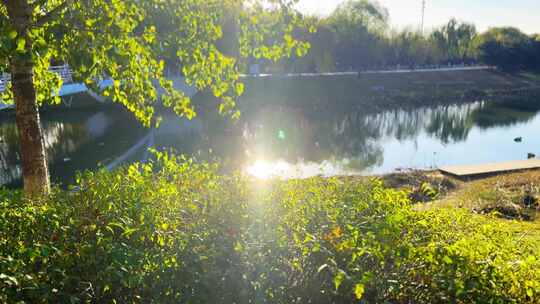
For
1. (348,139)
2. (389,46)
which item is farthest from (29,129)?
(389,46)

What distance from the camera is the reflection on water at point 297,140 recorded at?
24172 millimetres

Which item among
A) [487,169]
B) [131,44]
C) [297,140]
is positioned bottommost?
[297,140]

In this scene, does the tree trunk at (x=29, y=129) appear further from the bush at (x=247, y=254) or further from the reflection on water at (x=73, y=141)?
the reflection on water at (x=73, y=141)

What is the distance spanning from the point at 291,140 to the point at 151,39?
26439 mm

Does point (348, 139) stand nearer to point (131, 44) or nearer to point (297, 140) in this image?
point (297, 140)

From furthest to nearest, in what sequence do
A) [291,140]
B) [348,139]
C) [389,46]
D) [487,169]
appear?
1. [389,46]
2. [348,139]
3. [291,140]
4. [487,169]

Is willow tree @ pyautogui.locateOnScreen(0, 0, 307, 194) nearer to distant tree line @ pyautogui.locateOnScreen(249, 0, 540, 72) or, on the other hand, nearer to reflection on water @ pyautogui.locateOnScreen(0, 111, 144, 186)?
reflection on water @ pyautogui.locateOnScreen(0, 111, 144, 186)

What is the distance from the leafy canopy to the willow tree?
1 cm

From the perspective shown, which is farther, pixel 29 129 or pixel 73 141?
pixel 73 141

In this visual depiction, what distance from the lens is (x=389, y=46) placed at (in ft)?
283

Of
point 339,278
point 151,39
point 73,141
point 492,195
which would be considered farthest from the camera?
point 73,141

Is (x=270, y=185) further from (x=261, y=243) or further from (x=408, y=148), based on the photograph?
(x=408, y=148)

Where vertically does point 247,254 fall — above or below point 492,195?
above

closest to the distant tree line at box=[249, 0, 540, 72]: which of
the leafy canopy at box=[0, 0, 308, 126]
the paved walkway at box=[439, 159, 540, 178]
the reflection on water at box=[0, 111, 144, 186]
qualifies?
the reflection on water at box=[0, 111, 144, 186]
